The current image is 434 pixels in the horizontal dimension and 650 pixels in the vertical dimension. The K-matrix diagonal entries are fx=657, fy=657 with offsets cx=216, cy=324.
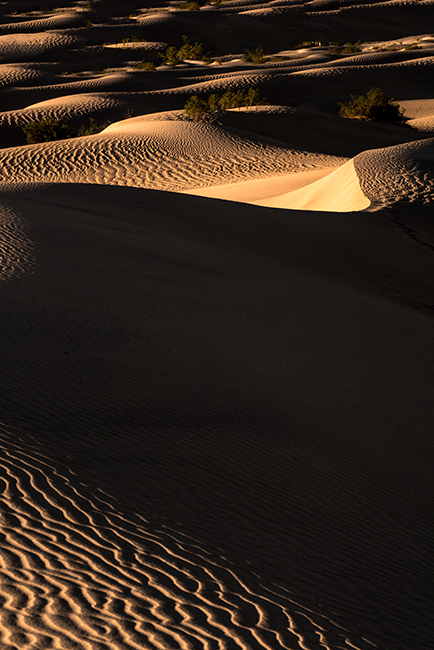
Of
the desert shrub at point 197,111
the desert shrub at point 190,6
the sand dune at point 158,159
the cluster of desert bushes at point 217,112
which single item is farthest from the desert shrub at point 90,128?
the desert shrub at point 190,6

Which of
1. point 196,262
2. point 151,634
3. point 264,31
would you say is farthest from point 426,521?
point 264,31

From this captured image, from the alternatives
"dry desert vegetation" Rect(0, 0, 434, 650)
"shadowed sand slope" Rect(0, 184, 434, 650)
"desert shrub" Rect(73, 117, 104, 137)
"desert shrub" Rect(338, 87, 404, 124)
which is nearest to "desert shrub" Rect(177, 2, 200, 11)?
"desert shrub" Rect(338, 87, 404, 124)

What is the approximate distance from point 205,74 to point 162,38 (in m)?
19.6

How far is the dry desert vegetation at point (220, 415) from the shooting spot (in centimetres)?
268

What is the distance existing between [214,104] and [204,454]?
88.9 feet

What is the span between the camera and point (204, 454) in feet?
13.8

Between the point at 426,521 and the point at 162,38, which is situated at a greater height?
the point at 162,38

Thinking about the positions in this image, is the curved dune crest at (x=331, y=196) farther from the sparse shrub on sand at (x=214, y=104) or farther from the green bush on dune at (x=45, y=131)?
the green bush on dune at (x=45, y=131)

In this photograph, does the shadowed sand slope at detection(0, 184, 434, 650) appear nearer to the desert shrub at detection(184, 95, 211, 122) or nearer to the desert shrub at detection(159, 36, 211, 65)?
the desert shrub at detection(184, 95, 211, 122)

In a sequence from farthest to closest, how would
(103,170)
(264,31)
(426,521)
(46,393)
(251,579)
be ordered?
(264,31) < (103,170) < (46,393) < (426,521) < (251,579)

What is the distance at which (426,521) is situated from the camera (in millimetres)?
4121

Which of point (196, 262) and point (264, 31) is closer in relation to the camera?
point (196, 262)

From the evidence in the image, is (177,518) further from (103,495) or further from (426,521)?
(426,521)

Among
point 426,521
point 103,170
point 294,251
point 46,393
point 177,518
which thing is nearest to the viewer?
point 177,518
